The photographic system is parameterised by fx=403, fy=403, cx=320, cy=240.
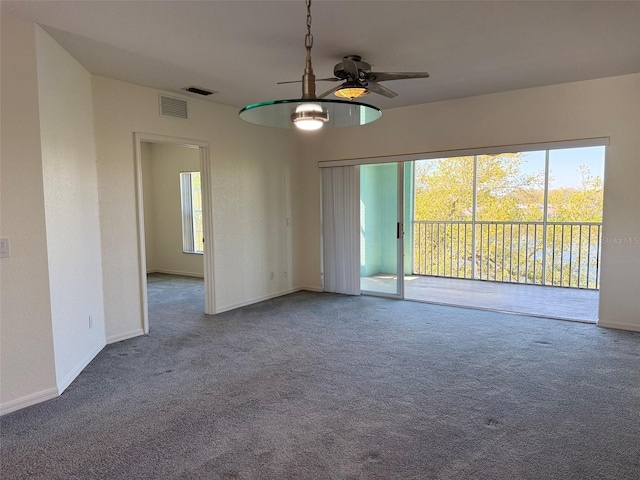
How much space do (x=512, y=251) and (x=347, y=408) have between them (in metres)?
5.30

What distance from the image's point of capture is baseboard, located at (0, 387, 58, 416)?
8.35ft

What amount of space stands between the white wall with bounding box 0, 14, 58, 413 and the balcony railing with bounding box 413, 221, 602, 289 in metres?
6.16

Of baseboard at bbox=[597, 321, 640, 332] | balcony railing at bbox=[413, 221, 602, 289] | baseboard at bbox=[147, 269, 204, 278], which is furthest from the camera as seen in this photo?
baseboard at bbox=[147, 269, 204, 278]

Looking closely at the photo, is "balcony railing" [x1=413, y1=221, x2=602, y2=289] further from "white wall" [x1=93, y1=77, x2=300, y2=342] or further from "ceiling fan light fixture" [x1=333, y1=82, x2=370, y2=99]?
"ceiling fan light fixture" [x1=333, y1=82, x2=370, y2=99]

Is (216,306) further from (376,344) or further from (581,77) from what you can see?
(581,77)

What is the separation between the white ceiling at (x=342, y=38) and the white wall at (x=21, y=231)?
316 millimetres

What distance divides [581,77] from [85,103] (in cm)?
459

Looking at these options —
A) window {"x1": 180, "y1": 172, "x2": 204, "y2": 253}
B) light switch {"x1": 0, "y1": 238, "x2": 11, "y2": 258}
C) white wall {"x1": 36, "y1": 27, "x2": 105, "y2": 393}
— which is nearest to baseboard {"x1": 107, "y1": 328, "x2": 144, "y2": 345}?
white wall {"x1": 36, "y1": 27, "x2": 105, "y2": 393}

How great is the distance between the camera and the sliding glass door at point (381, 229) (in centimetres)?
544

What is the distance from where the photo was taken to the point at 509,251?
22.4 ft

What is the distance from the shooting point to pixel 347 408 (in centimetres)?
256

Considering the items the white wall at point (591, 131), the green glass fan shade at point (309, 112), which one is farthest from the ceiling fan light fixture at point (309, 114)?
the white wall at point (591, 131)

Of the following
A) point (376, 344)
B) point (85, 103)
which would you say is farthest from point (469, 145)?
point (85, 103)

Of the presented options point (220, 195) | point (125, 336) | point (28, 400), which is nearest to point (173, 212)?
point (220, 195)
